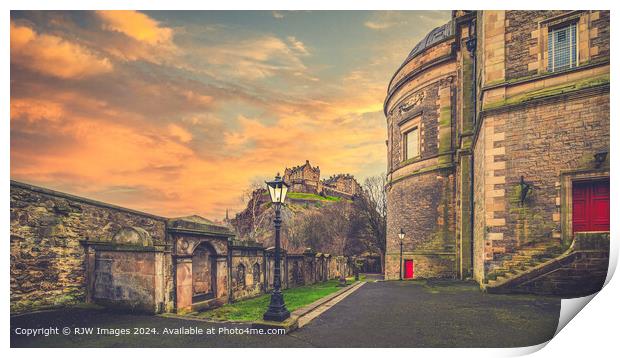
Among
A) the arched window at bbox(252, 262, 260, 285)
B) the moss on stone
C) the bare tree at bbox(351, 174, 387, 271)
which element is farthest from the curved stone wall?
the bare tree at bbox(351, 174, 387, 271)

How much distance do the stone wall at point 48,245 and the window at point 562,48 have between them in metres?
10.1

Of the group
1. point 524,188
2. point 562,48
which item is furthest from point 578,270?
point 562,48

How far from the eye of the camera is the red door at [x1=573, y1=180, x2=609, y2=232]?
8164 mm

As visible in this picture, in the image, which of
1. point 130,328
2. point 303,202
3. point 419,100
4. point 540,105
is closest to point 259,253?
point 130,328

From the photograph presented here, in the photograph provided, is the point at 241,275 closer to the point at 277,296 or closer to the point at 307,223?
the point at 277,296

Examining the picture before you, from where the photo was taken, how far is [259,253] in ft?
41.8

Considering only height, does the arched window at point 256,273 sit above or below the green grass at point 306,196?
below

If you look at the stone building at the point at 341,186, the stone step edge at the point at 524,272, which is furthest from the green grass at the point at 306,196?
the stone step edge at the point at 524,272

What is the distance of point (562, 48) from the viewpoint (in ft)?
28.0

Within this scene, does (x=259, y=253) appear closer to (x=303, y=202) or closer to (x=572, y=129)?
(x=572, y=129)

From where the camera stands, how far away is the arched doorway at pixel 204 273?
901 centimetres

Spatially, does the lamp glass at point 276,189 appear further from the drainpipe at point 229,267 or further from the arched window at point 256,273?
the arched window at point 256,273

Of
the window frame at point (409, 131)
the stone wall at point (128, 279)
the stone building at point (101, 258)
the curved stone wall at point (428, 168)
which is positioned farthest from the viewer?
the window frame at point (409, 131)

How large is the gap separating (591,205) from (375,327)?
5940 mm
